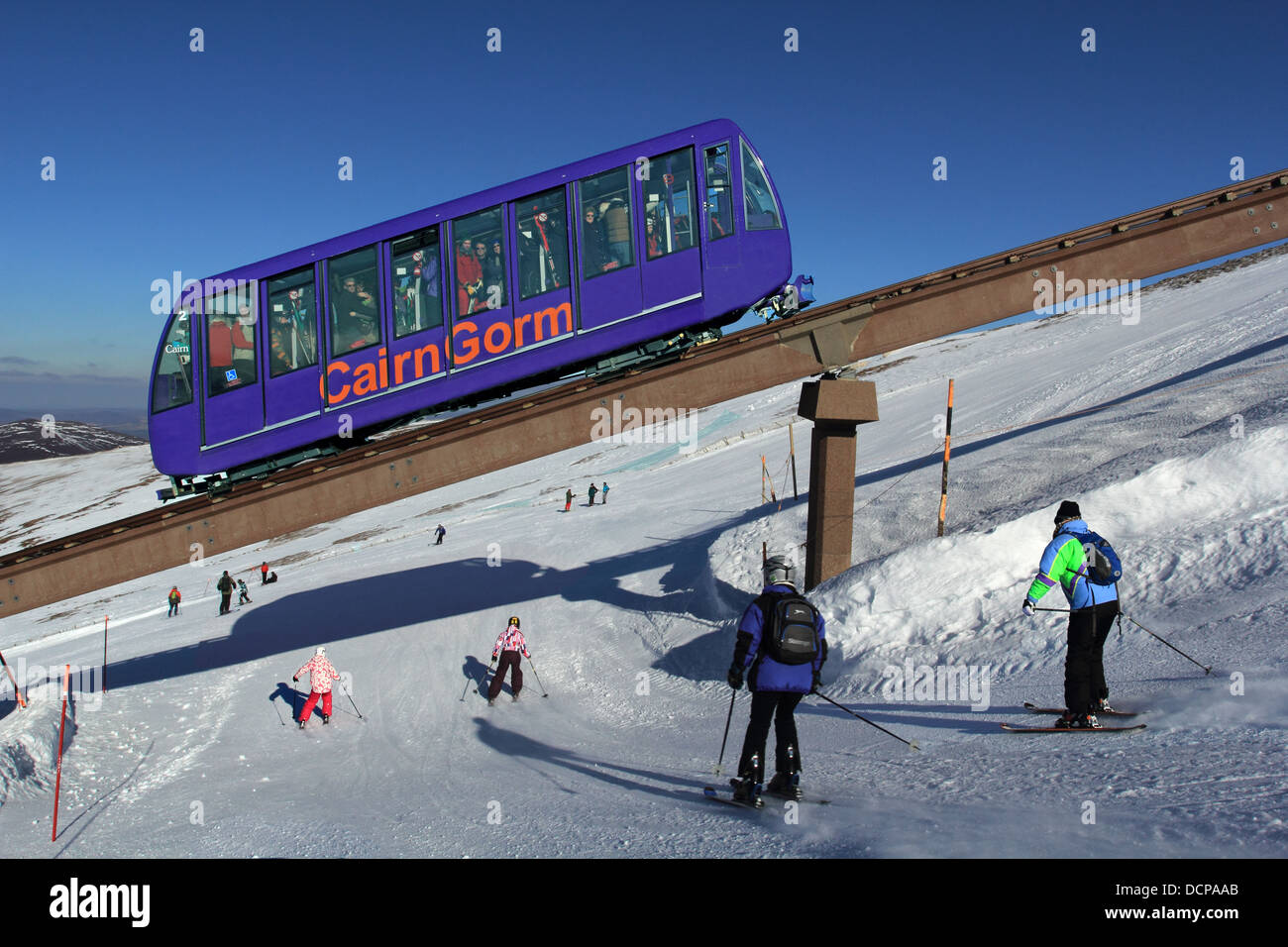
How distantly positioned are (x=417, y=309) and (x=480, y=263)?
1.00 metres

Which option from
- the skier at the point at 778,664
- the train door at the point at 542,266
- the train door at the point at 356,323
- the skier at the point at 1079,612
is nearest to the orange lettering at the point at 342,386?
the train door at the point at 356,323

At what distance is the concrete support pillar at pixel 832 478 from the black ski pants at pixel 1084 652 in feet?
19.4

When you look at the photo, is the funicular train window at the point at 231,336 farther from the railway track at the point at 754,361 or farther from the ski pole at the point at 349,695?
the ski pole at the point at 349,695

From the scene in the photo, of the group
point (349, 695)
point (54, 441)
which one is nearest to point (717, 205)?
point (349, 695)

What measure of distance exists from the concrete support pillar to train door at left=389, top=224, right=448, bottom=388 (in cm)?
533

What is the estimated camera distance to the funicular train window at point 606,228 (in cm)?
1055

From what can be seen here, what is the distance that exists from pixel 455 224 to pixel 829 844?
28.5 ft

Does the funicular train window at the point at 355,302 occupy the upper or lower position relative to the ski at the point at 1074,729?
upper

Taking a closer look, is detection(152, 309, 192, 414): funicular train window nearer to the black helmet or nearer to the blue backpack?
the black helmet

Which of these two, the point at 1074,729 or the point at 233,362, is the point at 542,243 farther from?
the point at 1074,729

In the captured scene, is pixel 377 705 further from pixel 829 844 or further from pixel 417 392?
pixel 829 844

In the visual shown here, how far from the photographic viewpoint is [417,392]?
1093cm

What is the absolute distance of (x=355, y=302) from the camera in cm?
1095
